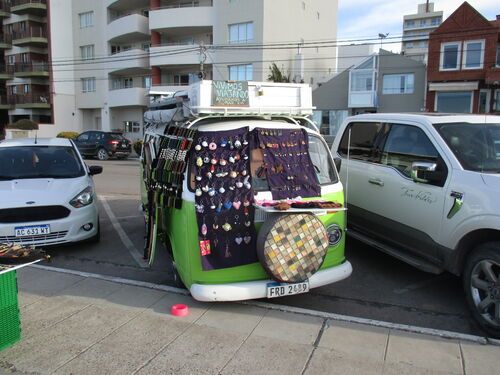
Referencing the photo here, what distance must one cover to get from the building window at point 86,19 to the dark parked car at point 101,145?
2261 centimetres

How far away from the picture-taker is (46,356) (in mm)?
3473

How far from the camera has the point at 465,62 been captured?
29188mm

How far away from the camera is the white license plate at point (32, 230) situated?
5.80 metres

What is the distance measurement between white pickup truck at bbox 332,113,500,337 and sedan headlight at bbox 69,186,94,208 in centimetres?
406

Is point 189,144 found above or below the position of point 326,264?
above

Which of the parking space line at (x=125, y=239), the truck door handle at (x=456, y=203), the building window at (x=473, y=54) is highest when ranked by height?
the building window at (x=473, y=54)

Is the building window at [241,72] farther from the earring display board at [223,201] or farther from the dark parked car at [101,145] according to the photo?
the earring display board at [223,201]

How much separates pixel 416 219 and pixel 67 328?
3.92 m

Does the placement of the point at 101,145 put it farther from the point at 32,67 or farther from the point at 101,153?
the point at 32,67

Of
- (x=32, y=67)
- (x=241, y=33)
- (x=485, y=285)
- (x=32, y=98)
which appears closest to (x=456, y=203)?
(x=485, y=285)

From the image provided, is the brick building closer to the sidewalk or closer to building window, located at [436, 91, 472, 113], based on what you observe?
building window, located at [436, 91, 472, 113]

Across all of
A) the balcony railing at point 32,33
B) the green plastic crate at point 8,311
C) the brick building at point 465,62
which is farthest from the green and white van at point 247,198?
the balcony railing at point 32,33

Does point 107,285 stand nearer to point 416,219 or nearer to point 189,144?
point 189,144

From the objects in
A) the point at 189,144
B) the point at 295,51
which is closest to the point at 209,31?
the point at 295,51
